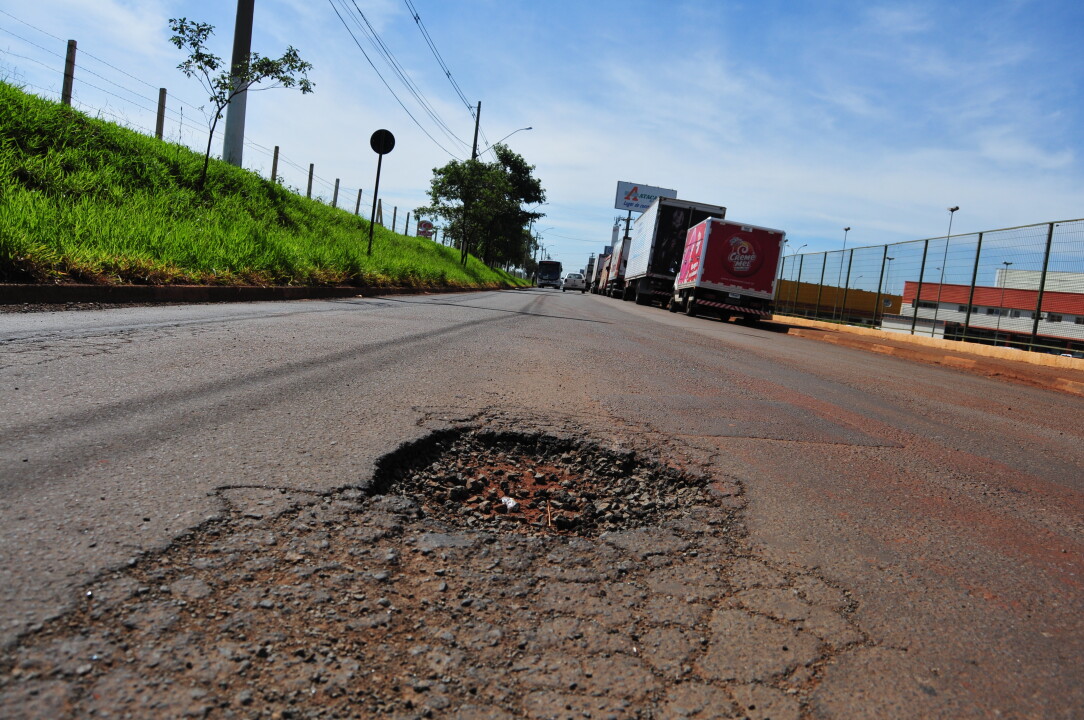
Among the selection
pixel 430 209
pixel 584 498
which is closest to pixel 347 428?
pixel 584 498

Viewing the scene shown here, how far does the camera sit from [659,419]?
3793 millimetres

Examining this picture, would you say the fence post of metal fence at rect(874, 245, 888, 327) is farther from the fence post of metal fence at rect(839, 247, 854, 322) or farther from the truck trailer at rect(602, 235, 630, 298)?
the truck trailer at rect(602, 235, 630, 298)

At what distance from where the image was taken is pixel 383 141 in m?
15.3

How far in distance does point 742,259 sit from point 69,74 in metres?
15.2

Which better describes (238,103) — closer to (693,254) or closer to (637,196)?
(693,254)

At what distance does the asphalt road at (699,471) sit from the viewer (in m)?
1.49

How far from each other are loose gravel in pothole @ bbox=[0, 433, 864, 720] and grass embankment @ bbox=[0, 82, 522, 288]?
613 cm

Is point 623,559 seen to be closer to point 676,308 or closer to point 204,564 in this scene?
point 204,564

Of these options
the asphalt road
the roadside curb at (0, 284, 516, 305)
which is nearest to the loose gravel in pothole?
the asphalt road

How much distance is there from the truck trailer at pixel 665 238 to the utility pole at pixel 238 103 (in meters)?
13.4

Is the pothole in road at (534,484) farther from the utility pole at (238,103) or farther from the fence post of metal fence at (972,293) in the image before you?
the utility pole at (238,103)

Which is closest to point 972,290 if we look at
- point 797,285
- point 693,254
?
point 693,254

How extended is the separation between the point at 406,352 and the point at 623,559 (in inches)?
154

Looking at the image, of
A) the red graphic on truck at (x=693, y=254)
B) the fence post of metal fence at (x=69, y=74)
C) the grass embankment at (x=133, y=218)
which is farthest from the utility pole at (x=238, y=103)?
the red graphic on truck at (x=693, y=254)
